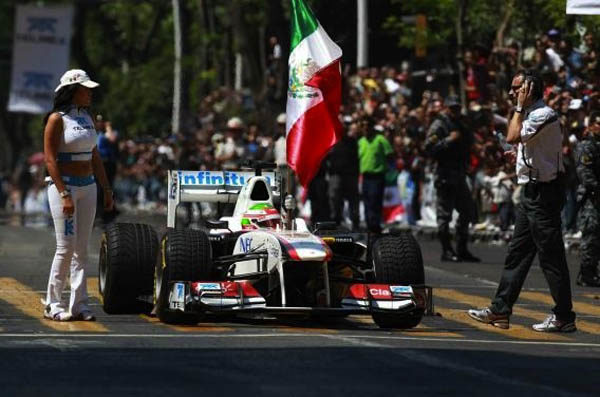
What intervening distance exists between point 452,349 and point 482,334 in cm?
151

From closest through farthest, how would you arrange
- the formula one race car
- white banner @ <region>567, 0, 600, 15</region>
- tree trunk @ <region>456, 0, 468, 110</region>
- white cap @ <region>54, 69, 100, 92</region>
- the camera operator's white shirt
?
1. the formula one race car
2. the camera operator's white shirt
3. white cap @ <region>54, 69, 100, 92</region>
4. white banner @ <region>567, 0, 600, 15</region>
5. tree trunk @ <region>456, 0, 468, 110</region>

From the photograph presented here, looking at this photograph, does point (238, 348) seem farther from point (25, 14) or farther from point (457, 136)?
point (25, 14)

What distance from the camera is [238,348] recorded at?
13.1 metres

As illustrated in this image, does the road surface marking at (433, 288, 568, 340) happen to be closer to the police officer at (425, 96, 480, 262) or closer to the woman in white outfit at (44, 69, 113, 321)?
the woman in white outfit at (44, 69, 113, 321)

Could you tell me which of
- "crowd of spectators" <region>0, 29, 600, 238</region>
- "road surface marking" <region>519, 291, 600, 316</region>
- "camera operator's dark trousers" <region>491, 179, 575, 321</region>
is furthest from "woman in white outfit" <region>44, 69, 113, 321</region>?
"crowd of spectators" <region>0, 29, 600, 238</region>

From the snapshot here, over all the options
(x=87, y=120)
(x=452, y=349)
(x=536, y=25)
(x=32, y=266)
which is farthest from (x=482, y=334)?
(x=536, y=25)

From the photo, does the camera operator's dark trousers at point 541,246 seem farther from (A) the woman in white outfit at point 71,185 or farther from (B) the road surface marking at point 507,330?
(A) the woman in white outfit at point 71,185

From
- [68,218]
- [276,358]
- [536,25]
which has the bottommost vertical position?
[276,358]

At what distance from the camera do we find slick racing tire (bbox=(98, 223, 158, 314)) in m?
15.8

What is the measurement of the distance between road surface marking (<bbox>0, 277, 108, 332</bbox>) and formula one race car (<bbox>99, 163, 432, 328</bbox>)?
58cm

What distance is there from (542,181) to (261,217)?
2.56 m

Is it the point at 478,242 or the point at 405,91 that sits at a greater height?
the point at 405,91

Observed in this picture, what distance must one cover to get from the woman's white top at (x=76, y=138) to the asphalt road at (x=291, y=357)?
1.28 metres

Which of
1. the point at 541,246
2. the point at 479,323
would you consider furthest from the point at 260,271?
the point at 541,246
